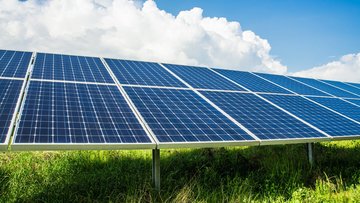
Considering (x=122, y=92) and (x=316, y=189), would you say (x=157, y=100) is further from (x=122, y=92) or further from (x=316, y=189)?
(x=316, y=189)

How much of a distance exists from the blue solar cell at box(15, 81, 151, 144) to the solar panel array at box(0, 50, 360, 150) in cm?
2

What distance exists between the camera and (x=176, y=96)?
8.98 meters

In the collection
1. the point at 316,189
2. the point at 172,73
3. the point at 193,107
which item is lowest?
the point at 316,189

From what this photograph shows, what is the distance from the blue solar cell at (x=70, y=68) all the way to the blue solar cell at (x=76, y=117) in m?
0.66

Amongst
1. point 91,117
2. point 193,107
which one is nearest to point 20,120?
point 91,117

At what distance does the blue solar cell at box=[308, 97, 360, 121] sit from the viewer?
1093 cm

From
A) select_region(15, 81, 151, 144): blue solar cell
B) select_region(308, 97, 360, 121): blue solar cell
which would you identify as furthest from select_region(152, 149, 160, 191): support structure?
select_region(308, 97, 360, 121): blue solar cell

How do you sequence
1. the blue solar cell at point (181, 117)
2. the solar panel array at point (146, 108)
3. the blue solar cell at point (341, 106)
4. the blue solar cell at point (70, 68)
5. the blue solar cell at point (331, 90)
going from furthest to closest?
the blue solar cell at point (331, 90)
the blue solar cell at point (341, 106)
the blue solar cell at point (70, 68)
the blue solar cell at point (181, 117)
the solar panel array at point (146, 108)

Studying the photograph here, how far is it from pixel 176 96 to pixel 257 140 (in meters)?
2.59

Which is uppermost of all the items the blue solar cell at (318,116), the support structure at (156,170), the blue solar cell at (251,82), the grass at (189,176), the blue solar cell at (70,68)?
the blue solar cell at (70,68)

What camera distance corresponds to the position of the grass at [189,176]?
285 inches

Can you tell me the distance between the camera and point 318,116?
988 cm

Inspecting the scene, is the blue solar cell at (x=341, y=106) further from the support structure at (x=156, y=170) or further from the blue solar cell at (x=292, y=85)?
the support structure at (x=156, y=170)

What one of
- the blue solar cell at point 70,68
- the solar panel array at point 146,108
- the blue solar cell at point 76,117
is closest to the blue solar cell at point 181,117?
the solar panel array at point 146,108
